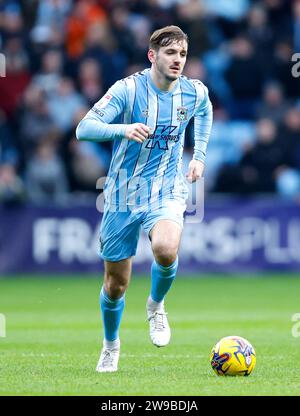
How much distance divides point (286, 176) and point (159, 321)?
9.23 meters

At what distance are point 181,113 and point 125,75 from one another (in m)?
9.74

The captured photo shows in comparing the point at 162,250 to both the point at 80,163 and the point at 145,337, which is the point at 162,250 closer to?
the point at 145,337

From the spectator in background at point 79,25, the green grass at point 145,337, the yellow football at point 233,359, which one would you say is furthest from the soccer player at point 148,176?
the spectator in background at point 79,25

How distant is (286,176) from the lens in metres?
17.6

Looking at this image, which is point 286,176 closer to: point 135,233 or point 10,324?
point 10,324

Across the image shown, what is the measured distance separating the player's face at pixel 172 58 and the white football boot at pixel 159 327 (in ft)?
6.18

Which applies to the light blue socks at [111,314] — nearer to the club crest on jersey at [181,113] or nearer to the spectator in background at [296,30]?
the club crest on jersey at [181,113]

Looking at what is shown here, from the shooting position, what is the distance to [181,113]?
8.48m

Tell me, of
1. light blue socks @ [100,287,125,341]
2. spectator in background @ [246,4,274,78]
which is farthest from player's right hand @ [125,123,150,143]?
spectator in background @ [246,4,274,78]

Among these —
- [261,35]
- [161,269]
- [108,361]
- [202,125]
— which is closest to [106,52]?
[261,35]

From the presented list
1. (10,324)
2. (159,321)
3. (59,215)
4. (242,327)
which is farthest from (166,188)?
(59,215)

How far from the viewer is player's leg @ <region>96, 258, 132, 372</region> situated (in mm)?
8203

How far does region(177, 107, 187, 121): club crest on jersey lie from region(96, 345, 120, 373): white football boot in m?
1.84

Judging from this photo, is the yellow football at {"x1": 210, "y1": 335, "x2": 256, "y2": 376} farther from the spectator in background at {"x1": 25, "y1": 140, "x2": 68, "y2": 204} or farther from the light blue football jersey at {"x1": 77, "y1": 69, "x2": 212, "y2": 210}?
the spectator in background at {"x1": 25, "y1": 140, "x2": 68, "y2": 204}
